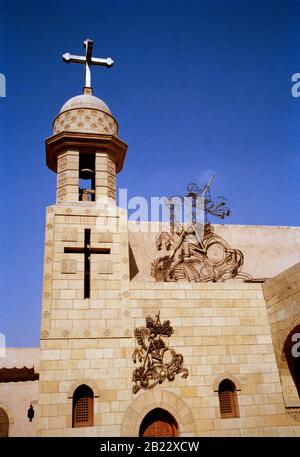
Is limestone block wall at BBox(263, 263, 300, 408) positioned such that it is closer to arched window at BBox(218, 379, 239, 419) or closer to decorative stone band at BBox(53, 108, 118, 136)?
arched window at BBox(218, 379, 239, 419)

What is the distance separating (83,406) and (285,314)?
17.0 feet

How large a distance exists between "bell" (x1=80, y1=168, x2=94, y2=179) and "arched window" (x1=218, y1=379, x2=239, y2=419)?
6.97m

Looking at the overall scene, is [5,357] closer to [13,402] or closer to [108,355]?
[13,402]

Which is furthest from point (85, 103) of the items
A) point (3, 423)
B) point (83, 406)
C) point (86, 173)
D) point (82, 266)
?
point (3, 423)

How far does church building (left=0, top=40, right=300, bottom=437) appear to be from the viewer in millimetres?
8680

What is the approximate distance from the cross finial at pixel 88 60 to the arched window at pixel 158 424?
9.69 metres

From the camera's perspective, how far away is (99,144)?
1134 cm

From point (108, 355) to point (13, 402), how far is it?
680cm

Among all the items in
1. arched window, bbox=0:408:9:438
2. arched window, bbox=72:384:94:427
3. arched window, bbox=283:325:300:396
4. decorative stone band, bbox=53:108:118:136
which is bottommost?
arched window, bbox=0:408:9:438

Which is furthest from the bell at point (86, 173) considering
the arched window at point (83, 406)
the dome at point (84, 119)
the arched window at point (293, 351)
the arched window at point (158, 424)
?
the arched window at point (293, 351)

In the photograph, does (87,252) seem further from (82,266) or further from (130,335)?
(130,335)

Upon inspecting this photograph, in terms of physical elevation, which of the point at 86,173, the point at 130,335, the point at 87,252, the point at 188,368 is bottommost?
the point at 188,368

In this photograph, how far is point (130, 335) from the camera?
9.34m

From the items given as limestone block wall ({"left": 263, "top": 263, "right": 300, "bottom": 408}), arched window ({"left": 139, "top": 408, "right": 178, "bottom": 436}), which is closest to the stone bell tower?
arched window ({"left": 139, "top": 408, "right": 178, "bottom": 436})
